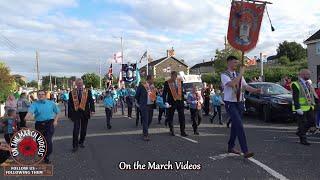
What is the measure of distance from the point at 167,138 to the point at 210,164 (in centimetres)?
440

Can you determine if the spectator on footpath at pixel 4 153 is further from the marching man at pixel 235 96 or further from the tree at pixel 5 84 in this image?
the tree at pixel 5 84

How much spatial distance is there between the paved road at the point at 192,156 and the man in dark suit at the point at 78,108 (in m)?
0.51

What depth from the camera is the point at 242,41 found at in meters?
10.6

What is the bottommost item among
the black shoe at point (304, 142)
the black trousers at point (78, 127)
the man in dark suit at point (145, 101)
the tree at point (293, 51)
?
the black shoe at point (304, 142)

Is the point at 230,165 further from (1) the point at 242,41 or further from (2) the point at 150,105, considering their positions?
(2) the point at 150,105

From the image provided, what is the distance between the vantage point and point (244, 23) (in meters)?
11.1

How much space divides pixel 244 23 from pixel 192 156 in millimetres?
3371

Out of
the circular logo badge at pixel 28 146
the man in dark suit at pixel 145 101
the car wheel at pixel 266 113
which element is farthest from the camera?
the car wheel at pixel 266 113

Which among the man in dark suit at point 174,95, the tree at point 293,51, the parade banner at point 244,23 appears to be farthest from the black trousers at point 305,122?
the tree at point 293,51

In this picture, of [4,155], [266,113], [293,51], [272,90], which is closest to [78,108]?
[4,155]

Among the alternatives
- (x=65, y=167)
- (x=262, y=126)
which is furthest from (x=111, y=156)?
(x=262, y=126)

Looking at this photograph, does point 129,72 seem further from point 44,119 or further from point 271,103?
point 44,119

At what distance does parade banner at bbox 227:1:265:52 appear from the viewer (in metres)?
10.7

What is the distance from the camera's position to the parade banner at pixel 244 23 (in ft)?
35.0
